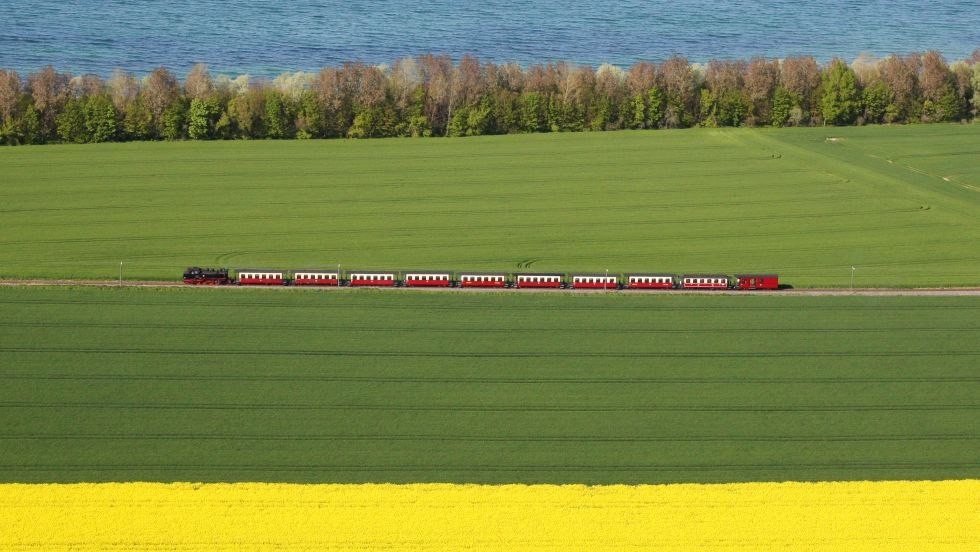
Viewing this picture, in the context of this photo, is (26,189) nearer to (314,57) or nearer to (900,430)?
(314,57)

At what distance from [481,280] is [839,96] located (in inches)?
2801

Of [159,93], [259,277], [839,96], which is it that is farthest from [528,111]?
[259,277]

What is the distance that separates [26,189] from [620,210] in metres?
52.2

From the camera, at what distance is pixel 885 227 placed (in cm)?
10762

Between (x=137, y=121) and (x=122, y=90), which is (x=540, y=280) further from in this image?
(x=122, y=90)

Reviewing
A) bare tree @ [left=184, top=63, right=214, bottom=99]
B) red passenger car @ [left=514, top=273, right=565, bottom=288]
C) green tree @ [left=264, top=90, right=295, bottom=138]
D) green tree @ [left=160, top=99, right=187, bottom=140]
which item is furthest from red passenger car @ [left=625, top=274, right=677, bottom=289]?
bare tree @ [left=184, top=63, right=214, bottom=99]

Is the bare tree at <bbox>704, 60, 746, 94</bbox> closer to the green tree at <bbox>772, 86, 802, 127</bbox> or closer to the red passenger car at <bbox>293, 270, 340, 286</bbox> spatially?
the green tree at <bbox>772, 86, 802, 127</bbox>

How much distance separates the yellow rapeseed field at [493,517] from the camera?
56.0 metres

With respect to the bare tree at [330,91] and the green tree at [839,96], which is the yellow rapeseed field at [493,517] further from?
the green tree at [839,96]

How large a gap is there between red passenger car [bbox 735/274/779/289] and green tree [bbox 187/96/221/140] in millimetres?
65086

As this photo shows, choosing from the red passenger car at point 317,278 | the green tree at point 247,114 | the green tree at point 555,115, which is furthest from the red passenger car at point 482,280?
the green tree at point 555,115

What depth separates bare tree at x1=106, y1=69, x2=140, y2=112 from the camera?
440ft

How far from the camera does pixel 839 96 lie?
146 meters

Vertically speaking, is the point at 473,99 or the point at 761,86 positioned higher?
the point at 761,86
